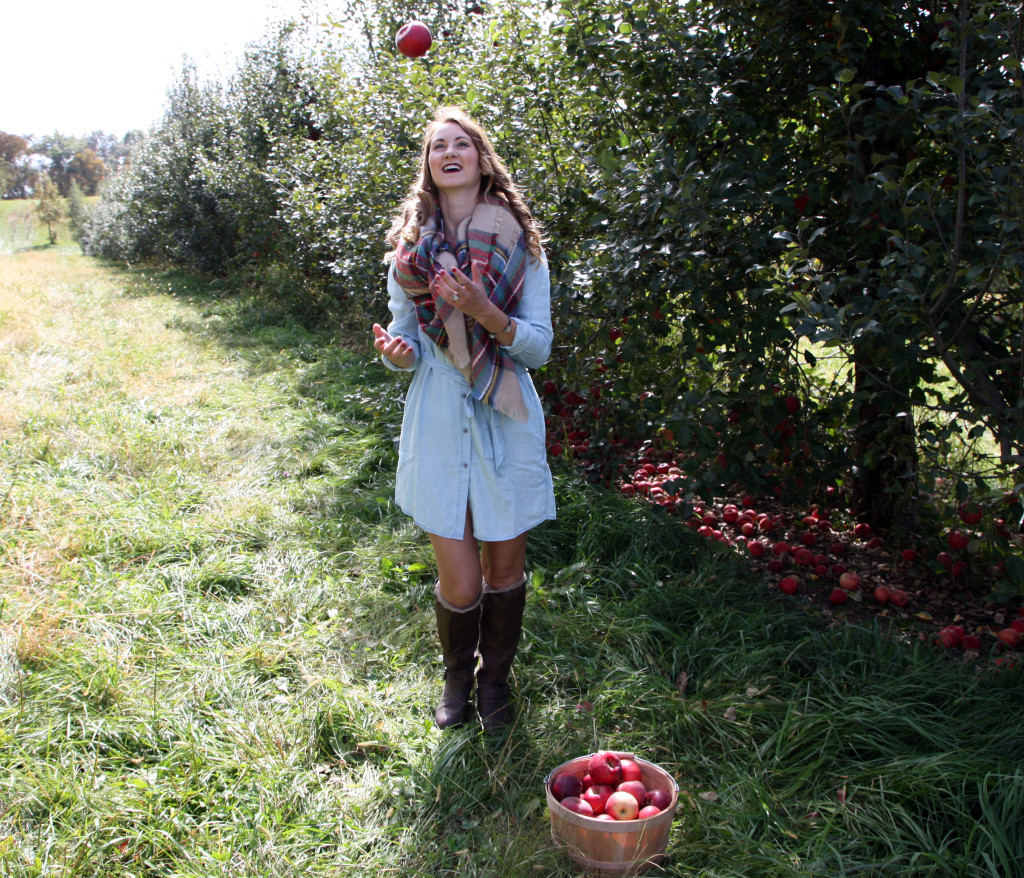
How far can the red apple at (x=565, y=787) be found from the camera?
201cm

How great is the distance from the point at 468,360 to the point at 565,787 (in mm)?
1138

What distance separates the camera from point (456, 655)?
8.02 feet

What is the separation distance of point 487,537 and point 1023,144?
1.75 metres

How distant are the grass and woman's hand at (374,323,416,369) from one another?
1137 mm

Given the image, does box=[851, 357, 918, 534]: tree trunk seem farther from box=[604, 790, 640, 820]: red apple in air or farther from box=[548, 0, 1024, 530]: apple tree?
box=[604, 790, 640, 820]: red apple in air

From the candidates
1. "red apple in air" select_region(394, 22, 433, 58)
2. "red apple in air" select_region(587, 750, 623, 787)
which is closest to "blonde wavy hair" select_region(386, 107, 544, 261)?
"red apple in air" select_region(587, 750, 623, 787)

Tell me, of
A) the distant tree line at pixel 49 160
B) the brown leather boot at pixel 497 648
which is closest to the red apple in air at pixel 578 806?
the brown leather boot at pixel 497 648

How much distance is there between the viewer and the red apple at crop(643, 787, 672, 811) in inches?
75.0

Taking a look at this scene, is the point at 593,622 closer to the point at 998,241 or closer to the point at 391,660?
the point at 391,660

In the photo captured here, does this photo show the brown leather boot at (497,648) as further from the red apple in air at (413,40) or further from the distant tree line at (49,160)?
the distant tree line at (49,160)

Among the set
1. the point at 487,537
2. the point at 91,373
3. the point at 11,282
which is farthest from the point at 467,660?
the point at 11,282

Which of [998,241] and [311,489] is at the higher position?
[998,241]

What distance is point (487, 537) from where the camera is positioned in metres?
2.21

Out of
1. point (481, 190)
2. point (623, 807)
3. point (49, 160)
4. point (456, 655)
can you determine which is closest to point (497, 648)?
point (456, 655)
